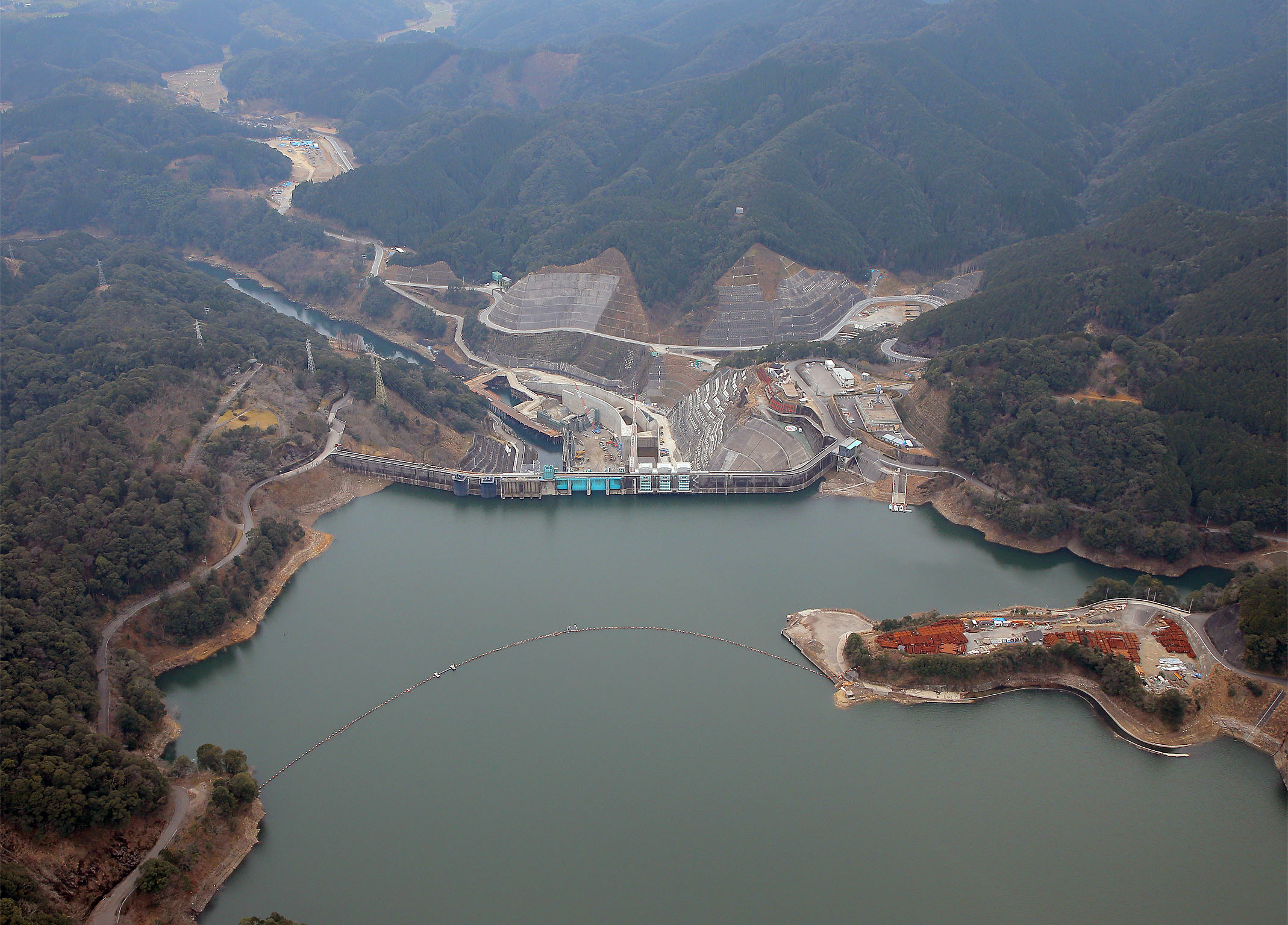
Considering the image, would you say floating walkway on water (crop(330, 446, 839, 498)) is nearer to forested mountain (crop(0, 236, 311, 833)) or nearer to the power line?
the power line

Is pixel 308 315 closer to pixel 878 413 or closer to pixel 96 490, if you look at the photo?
pixel 96 490

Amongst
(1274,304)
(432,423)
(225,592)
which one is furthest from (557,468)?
(1274,304)

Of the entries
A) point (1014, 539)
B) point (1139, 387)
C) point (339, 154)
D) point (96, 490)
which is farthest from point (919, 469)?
A: point (339, 154)

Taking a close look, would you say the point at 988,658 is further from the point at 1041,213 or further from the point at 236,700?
the point at 1041,213

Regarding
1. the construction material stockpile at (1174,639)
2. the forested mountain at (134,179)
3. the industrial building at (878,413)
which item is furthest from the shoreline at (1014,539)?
the forested mountain at (134,179)

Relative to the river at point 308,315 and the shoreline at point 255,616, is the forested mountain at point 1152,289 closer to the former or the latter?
the shoreline at point 255,616

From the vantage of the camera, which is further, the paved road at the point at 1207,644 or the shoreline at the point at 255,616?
the shoreline at the point at 255,616

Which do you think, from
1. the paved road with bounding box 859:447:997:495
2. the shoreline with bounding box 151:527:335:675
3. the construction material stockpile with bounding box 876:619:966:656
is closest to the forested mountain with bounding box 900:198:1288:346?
the paved road with bounding box 859:447:997:495
